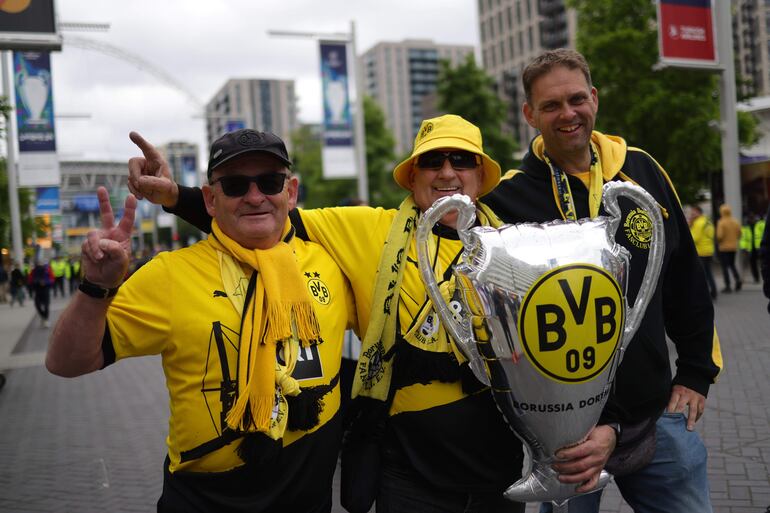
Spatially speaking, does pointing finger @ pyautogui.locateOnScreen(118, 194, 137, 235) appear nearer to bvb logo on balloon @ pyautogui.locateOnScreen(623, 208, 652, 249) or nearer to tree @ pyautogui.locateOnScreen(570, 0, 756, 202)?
bvb logo on balloon @ pyautogui.locateOnScreen(623, 208, 652, 249)

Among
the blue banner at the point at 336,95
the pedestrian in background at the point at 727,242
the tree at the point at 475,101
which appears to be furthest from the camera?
the tree at the point at 475,101

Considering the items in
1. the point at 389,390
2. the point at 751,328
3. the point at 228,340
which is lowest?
the point at 751,328

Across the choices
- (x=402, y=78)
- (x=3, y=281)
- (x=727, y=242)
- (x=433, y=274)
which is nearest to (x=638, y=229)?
(x=433, y=274)

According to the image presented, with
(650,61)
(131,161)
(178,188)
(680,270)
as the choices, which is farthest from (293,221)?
(650,61)

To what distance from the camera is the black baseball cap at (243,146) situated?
7.39 feet

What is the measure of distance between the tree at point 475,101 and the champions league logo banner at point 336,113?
42.7 feet

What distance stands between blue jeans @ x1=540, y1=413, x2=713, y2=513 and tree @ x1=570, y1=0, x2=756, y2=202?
21900mm

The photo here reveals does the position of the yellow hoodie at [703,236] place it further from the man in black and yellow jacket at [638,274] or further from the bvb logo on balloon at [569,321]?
the bvb logo on balloon at [569,321]

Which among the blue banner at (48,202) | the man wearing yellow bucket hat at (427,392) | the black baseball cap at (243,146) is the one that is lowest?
the man wearing yellow bucket hat at (427,392)

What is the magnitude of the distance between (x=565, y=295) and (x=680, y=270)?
94cm

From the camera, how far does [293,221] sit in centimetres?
261

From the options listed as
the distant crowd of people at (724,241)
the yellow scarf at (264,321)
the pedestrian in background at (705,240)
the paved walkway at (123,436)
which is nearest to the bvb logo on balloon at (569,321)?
the yellow scarf at (264,321)

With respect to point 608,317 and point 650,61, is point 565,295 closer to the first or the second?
point 608,317

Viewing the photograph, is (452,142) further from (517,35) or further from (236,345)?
(517,35)
